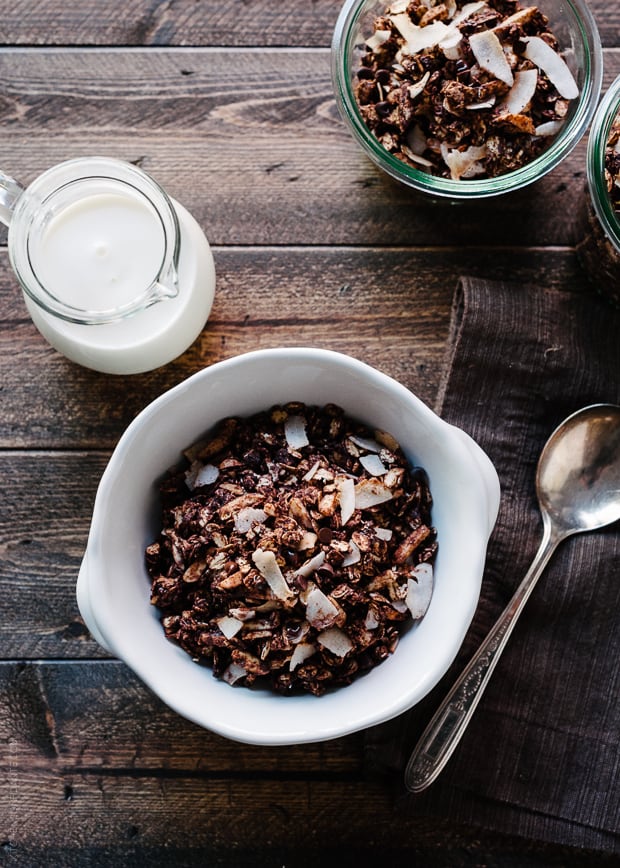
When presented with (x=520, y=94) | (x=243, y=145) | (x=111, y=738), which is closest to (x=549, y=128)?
(x=520, y=94)

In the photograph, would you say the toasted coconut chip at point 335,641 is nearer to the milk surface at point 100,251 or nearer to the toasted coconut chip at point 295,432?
the toasted coconut chip at point 295,432

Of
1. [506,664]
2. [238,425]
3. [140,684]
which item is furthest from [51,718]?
[506,664]

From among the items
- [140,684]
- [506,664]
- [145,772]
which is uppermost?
[506,664]

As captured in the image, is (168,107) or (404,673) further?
(168,107)

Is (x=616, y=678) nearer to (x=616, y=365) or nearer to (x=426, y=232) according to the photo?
(x=616, y=365)

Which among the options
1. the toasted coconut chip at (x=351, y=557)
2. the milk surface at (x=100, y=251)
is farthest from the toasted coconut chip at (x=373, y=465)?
the milk surface at (x=100, y=251)

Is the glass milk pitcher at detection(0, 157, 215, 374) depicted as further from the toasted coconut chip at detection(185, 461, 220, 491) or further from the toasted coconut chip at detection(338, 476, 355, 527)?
the toasted coconut chip at detection(338, 476, 355, 527)
